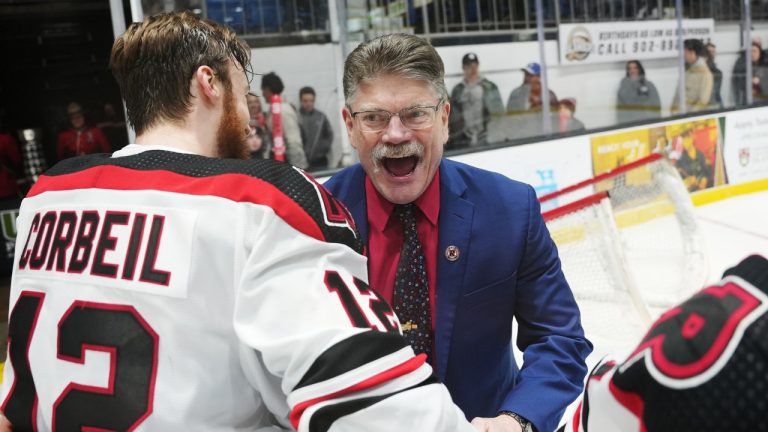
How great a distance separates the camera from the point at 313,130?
4.52 metres

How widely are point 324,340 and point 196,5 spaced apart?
3.63 m

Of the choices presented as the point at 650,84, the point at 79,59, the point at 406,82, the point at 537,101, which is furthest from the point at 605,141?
the point at 79,59

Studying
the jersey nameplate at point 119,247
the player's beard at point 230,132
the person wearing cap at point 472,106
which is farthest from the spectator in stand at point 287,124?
the jersey nameplate at point 119,247

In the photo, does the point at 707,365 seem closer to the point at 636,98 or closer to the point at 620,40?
the point at 636,98

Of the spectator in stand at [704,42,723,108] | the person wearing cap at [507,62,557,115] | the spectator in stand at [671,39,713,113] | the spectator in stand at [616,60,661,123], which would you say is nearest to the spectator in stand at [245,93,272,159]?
the person wearing cap at [507,62,557,115]

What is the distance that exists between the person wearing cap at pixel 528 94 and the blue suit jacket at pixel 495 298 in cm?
454

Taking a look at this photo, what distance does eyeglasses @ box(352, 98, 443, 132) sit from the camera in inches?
50.3

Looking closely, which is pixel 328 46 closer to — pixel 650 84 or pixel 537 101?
pixel 537 101

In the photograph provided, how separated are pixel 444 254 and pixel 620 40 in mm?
5944

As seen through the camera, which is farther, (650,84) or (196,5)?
(650,84)

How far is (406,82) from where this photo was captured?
1.26 m

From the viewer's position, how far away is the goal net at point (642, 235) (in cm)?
259

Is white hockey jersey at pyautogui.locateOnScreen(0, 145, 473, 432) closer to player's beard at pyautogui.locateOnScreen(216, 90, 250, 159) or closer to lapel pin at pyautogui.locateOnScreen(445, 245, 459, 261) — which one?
player's beard at pyautogui.locateOnScreen(216, 90, 250, 159)

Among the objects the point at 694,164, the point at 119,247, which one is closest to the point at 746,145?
the point at 694,164
